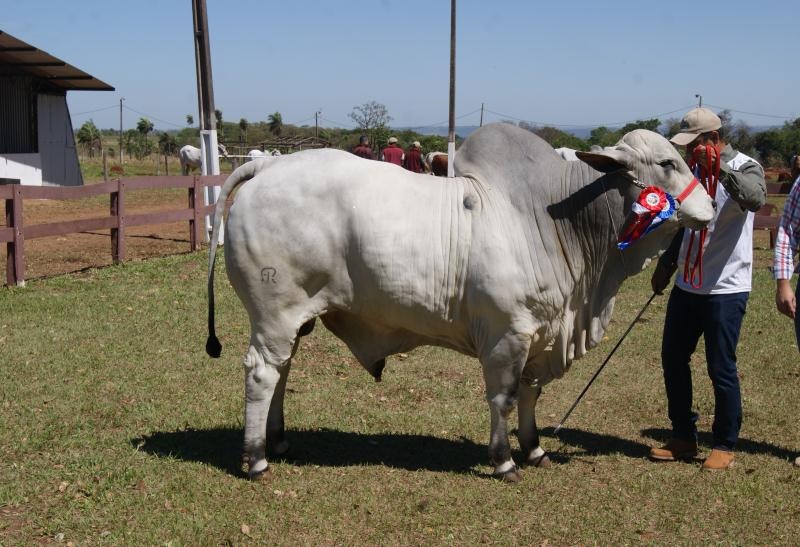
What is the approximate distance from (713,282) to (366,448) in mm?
2577

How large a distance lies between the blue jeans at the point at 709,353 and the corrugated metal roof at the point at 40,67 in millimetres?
20194

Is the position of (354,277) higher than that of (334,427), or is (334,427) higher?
(354,277)

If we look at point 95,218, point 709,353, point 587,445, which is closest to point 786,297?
point 709,353

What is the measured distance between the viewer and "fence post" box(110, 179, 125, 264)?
1291 centimetres

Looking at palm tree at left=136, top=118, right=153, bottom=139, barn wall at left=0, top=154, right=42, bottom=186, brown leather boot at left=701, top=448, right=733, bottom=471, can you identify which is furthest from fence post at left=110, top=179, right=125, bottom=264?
palm tree at left=136, top=118, right=153, bottom=139

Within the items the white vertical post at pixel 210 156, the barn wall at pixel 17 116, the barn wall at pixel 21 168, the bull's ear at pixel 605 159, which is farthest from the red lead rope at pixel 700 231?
the barn wall at pixel 17 116

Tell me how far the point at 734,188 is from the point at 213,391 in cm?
428

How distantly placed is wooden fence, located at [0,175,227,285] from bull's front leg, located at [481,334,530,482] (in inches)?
305

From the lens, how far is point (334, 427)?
6.59m

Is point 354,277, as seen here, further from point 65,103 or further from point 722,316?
point 65,103

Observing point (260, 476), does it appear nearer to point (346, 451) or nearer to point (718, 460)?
point (346, 451)

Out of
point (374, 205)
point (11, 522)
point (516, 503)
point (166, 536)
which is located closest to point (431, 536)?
point (516, 503)

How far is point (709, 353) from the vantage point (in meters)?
5.84

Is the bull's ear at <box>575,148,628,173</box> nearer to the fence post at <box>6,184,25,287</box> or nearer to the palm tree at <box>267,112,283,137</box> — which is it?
the fence post at <box>6,184,25,287</box>
